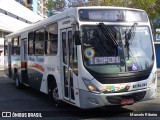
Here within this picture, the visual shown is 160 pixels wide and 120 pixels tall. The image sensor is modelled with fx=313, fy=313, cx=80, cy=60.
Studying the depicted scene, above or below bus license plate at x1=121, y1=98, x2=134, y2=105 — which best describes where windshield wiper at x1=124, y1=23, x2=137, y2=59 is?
above

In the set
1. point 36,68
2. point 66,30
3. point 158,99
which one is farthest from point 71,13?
point 158,99

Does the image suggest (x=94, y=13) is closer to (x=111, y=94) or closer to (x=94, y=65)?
(x=94, y=65)

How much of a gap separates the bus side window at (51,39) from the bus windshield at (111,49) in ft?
6.14

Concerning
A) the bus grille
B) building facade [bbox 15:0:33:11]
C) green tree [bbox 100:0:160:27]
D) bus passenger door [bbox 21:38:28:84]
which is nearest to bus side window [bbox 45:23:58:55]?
the bus grille

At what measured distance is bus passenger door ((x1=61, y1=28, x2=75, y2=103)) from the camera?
892cm

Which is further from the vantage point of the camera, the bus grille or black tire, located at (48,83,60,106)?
black tire, located at (48,83,60,106)

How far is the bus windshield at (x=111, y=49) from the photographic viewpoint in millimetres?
8336

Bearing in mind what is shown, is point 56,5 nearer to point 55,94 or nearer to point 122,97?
point 55,94

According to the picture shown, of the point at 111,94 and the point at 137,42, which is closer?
the point at 111,94

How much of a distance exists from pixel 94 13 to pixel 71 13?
684 mm

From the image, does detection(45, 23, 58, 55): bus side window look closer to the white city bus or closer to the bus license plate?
the white city bus

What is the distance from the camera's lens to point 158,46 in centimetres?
3231

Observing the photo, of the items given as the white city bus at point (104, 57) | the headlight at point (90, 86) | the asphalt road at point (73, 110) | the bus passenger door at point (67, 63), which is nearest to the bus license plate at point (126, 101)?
the white city bus at point (104, 57)

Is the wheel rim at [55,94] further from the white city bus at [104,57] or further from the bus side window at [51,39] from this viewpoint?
the bus side window at [51,39]
